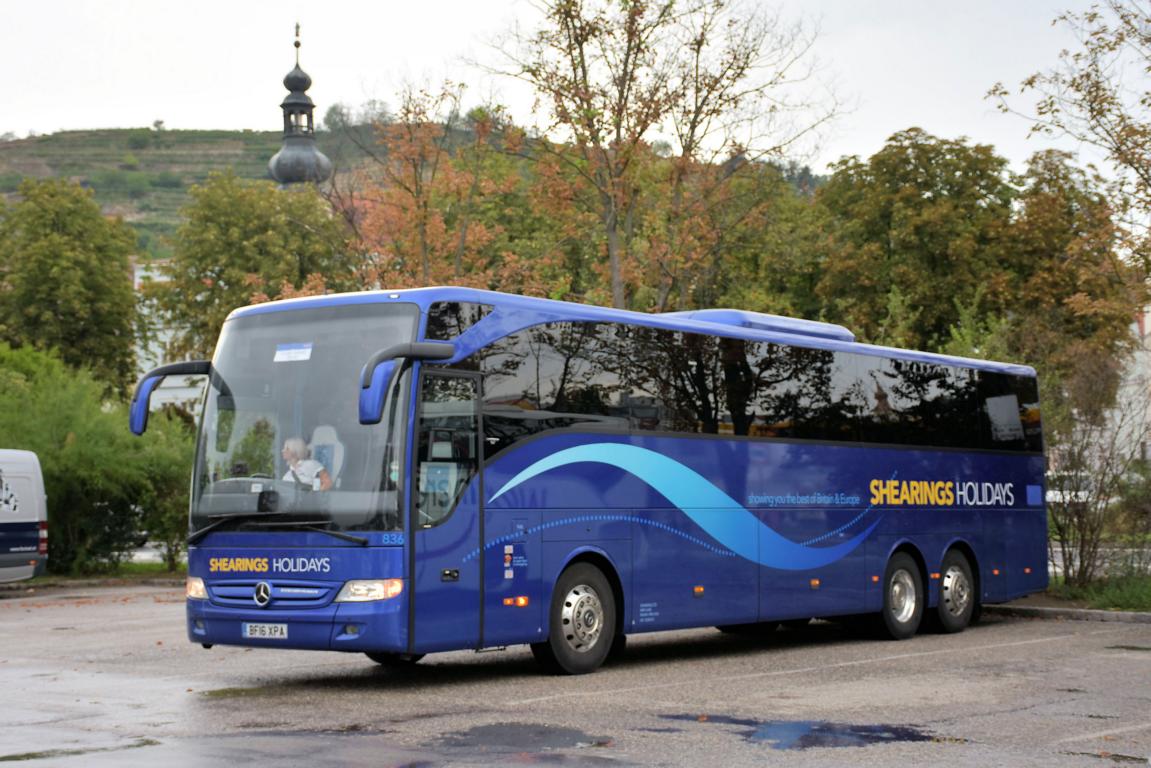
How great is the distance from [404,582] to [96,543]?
2145cm

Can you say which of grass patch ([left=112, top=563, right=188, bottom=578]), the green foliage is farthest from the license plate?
the green foliage

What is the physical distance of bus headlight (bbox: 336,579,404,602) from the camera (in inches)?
514

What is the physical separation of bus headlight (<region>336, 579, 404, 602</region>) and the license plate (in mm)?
669

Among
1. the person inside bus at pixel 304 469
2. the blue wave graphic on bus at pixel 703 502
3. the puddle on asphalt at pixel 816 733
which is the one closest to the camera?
the puddle on asphalt at pixel 816 733

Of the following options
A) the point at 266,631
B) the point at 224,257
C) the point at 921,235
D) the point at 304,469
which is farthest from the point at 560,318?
the point at 224,257

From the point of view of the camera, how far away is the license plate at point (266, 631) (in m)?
13.4

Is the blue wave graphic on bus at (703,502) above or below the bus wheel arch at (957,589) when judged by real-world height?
above

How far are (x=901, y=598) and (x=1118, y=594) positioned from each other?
3771 millimetres

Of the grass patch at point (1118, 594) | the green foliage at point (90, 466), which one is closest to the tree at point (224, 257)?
the green foliage at point (90, 466)

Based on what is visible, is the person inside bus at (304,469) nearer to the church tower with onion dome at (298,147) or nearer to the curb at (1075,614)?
the curb at (1075,614)

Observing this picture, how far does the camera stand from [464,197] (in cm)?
3155

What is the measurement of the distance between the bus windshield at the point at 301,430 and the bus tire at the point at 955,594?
953 cm

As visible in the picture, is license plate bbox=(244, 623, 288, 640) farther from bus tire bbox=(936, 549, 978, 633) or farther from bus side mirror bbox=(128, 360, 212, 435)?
bus tire bbox=(936, 549, 978, 633)

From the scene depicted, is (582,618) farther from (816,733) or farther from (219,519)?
(816,733)
